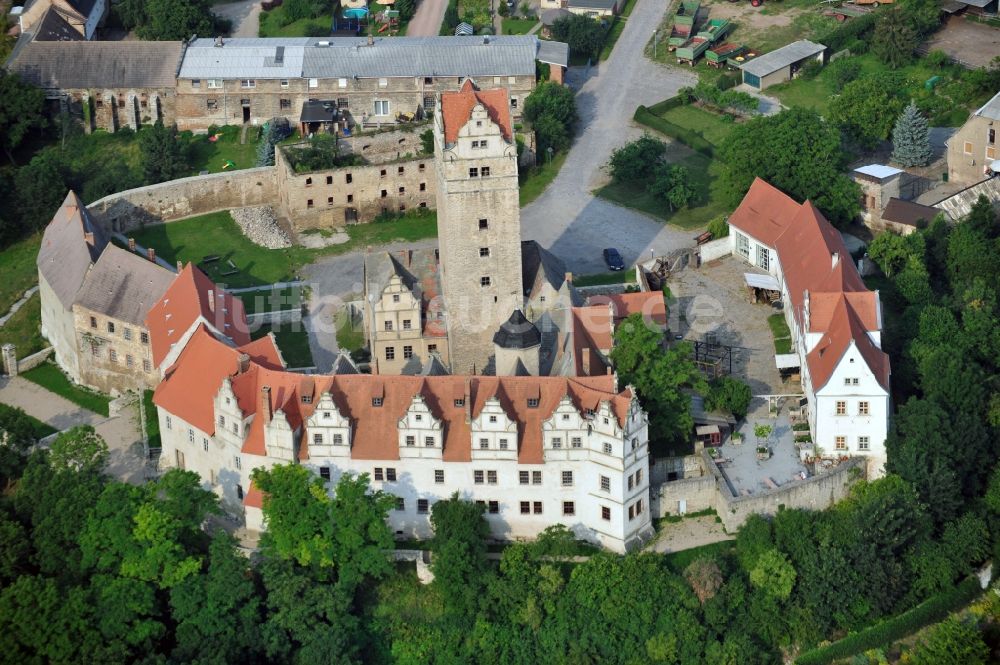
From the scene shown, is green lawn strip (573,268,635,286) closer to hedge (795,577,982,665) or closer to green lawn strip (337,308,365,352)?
green lawn strip (337,308,365,352)

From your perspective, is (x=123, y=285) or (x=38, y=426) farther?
(x=123, y=285)

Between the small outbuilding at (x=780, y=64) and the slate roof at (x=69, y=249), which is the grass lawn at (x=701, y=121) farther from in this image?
the slate roof at (x=69, y=249)

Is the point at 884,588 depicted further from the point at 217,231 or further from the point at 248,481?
the point at 217,231

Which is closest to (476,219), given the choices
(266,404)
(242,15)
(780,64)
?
(266,404)

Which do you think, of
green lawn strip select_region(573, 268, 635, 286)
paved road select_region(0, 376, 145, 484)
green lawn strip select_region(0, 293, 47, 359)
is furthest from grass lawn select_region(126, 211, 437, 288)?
paved road select_region(0, 376, 145, 484)

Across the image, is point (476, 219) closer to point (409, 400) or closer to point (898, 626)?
point (409, 400)

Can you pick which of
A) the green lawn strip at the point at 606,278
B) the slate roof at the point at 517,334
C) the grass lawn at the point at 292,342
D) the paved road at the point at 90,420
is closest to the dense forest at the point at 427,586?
Answer: the paved road at the point at 90,420

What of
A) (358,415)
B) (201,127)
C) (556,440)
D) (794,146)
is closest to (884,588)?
(556,440)
